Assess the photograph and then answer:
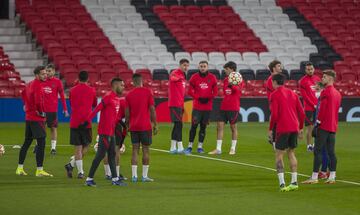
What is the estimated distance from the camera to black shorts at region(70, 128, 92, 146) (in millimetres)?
17422

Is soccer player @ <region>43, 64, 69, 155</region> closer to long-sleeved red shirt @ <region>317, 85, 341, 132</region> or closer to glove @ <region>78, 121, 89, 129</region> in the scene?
glove @ <region>78, 121, 89, 129</region>

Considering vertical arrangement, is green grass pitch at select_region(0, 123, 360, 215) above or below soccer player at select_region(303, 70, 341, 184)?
below

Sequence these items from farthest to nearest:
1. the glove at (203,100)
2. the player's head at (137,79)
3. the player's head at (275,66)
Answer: the glove at (203,100) < the player's head at (275,66) < the player's head at (137,79)

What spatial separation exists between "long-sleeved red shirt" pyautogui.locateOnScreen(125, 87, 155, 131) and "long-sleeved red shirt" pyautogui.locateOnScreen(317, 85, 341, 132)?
316cm

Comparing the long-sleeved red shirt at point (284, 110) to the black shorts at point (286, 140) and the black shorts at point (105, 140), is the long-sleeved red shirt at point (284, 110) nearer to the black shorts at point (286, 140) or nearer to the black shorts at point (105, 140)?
the black shorts at point (286, 140)

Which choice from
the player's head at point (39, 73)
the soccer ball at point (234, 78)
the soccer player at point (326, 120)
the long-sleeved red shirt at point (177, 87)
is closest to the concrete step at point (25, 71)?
the long-sleeved red shirt at point (177, 87)

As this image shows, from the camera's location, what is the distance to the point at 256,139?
90.6 ft

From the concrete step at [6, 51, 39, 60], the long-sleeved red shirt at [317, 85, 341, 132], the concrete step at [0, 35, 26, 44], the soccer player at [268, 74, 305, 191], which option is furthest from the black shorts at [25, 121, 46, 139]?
the concrete step at [0, 35, 26, 44]

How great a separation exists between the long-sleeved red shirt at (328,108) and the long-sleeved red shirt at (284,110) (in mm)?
1122

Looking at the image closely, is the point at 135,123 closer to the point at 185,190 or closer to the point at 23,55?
the point at 185,190

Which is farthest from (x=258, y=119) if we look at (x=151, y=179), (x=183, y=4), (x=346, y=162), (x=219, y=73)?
(x=151, y=179)

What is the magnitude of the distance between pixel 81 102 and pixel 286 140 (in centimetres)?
407

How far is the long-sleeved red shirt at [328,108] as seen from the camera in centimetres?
1681

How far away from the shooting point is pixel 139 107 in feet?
55.2
